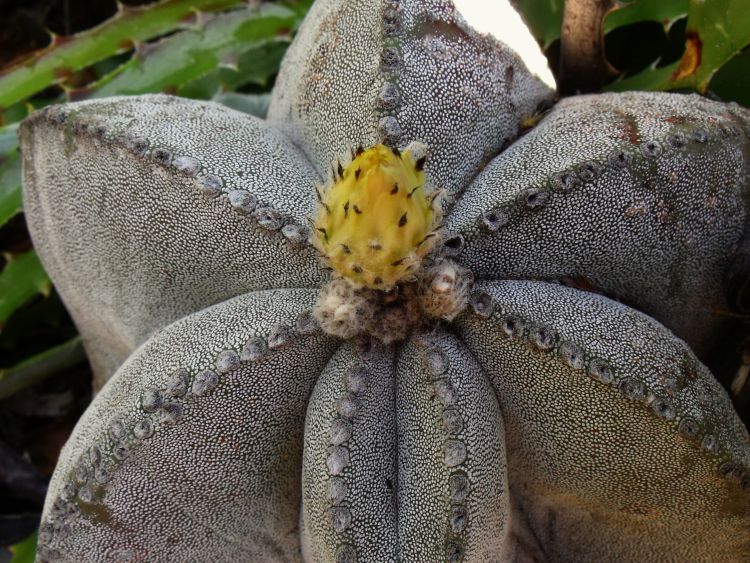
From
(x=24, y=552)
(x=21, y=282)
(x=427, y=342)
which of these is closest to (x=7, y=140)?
(x=21, y=282)

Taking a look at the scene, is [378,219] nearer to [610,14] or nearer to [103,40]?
[610,14]

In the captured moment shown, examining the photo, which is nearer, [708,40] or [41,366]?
[708,40]

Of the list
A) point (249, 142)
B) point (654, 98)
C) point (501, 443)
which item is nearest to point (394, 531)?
point (501, 443)

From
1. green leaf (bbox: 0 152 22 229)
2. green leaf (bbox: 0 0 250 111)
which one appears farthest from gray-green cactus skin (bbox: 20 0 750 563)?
green leaf (bbox: 0 0 250 111)

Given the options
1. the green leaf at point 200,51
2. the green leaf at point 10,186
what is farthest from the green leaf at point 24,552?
the green leaf at point 200,51

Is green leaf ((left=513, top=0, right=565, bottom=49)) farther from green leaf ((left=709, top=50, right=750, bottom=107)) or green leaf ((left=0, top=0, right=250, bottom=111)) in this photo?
green leaf ((left=0, top=0, right=250, bottom=111))

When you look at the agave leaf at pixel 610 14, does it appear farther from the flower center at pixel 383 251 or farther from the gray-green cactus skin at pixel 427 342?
the flower center at pixel 383 251

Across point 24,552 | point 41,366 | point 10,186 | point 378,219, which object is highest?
point 378,219

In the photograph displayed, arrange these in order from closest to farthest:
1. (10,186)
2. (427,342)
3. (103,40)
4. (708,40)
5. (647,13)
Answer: (427,342) → (708,40) → (647,13) → (10,186) → (103,40)
